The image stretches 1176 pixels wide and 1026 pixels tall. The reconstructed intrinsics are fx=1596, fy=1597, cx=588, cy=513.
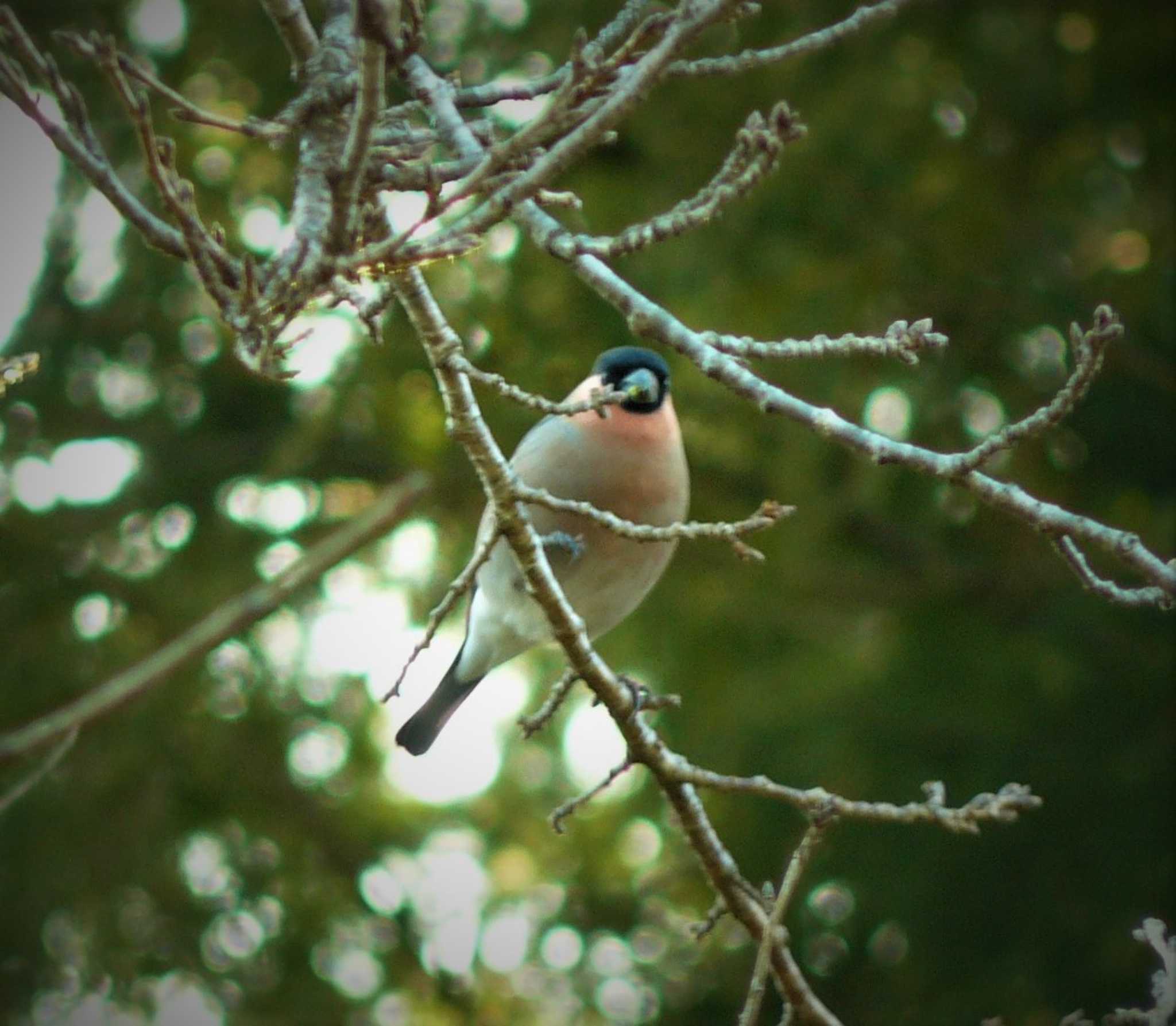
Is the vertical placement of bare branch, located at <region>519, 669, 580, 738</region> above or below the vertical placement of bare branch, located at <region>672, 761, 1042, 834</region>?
below

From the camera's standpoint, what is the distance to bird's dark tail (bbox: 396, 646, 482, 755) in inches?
225

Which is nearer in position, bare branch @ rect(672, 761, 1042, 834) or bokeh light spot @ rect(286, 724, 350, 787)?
bare branch @ rect(672, 761, 1042, 834)

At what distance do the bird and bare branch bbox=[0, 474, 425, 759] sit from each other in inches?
18.3

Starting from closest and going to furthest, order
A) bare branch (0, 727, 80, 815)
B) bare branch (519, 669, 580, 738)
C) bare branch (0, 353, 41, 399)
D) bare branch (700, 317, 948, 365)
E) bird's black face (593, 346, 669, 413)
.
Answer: bare branch (0, 353, 41, 399), bare branch (700, 317, 948, 365), bare branch (0, 727, 80, 815), bare branch (519, 669, 580, 738), bird's black face (593, 346, 669, 413)

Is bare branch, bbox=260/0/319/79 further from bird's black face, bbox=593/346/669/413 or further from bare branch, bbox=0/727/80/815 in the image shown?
bird's black face, bbox=593/346/669/413

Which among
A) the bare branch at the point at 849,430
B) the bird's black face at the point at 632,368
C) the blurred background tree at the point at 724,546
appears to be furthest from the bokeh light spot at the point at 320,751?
the bare branch at the point at 849,430

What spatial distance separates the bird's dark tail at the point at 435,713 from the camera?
5719 millimetres

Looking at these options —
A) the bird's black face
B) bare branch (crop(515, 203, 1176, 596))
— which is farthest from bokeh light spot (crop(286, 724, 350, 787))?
bare branch (crop(515, 203, 1176, 596))

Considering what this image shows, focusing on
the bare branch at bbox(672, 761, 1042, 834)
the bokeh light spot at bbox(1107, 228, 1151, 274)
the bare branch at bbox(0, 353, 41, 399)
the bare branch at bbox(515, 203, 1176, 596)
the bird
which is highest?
the bare branch at bbox(0, 353, 41, 399)

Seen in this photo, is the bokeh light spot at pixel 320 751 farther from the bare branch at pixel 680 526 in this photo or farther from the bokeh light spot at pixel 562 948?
the bare branch at pixel 680 526

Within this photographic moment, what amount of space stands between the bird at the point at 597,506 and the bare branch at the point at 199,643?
466 millimetres

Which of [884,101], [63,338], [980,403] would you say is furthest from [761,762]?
[63,338]

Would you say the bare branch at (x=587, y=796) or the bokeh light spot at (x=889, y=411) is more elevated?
the bare branch at (x=587, y=796)

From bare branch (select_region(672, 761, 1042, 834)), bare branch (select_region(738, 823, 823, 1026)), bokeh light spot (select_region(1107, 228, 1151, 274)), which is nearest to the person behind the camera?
bare branch (select_region(672, 761, 1042, 834))
